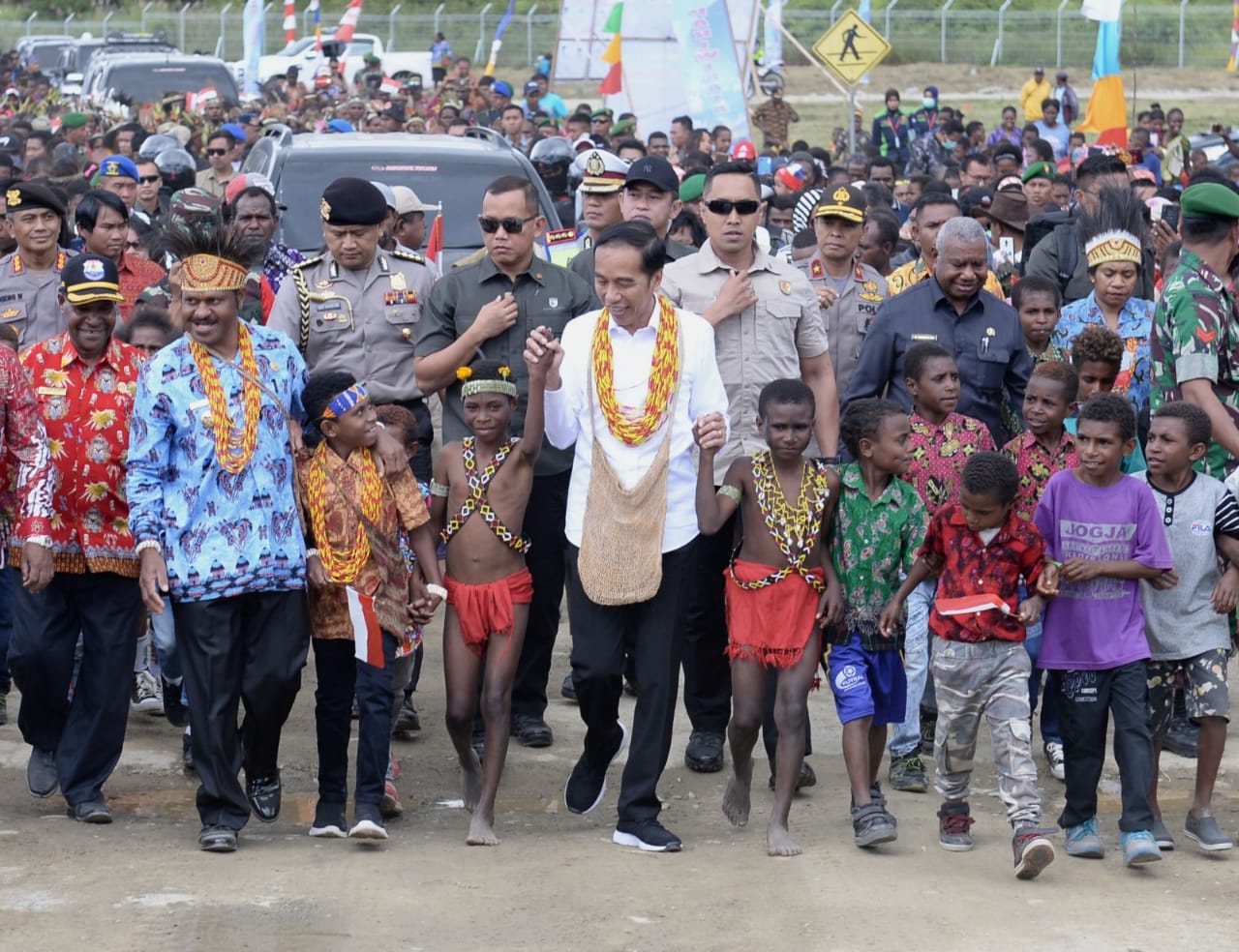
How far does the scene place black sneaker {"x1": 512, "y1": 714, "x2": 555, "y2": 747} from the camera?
25.1 feet

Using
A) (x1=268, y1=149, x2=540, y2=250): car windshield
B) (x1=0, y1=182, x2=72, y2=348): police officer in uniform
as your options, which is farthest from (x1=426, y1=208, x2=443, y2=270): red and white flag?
(x1=0, y1=182, x2=72, y2=348): police officer in uniform

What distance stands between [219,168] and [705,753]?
8614 mm

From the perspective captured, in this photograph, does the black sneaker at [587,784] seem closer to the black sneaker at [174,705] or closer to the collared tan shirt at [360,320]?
the collared tan shirt at [360,320]

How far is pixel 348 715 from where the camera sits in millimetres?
6500

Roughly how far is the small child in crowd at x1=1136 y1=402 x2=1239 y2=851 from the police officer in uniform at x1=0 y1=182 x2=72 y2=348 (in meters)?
4.69

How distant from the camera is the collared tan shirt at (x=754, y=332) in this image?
7.19m

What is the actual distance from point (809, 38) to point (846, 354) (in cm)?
4163

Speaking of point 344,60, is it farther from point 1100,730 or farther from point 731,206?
point 1100,730

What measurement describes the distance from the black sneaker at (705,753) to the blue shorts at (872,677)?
911mm

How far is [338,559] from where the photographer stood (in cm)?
643

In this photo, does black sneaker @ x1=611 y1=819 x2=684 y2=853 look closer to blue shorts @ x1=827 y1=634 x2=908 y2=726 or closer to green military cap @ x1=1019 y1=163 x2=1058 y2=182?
blue shorts @ x1=827 y1=634 x2=908 y2=726

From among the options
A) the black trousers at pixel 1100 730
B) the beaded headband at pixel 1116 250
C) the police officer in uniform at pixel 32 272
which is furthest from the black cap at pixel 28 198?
the black trousers at pixel 1100 730

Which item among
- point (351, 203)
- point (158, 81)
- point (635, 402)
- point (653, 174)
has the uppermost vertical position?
point (158, 81)

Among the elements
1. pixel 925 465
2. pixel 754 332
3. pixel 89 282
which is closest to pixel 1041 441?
pixel 925 465
